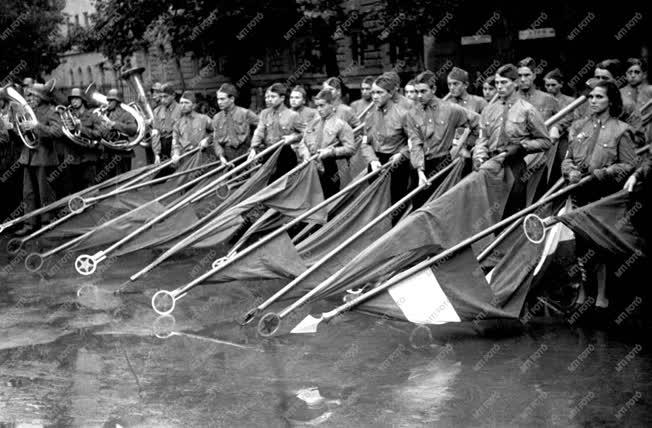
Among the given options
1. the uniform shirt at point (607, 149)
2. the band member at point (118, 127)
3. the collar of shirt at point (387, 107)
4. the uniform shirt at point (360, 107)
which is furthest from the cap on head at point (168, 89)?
the uniform shirt at point (607, 149)

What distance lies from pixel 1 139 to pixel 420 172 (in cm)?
791

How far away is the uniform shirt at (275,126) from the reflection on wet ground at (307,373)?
152 inches

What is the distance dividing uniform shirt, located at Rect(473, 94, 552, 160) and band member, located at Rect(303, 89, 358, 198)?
224 cm

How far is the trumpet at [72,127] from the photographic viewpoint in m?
15.9

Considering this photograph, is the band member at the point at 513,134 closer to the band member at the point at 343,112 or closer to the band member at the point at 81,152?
the band member at the point at 343,112

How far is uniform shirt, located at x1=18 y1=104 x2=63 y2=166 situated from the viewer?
50.9ft

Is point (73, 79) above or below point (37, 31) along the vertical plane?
below

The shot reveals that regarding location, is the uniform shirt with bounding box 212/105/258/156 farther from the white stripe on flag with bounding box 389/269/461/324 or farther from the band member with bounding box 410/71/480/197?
the white stripe on flag with bounding box 389/269/461/324

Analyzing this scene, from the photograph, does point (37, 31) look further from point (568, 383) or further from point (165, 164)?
point (568, 383)

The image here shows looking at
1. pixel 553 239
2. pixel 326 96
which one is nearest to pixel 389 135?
pixel 326 96

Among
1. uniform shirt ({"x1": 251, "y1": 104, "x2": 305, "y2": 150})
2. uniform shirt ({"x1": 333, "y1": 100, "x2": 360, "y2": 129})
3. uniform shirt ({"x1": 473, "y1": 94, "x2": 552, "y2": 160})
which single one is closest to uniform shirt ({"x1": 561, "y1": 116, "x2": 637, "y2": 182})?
uniform shirt ({"x1": 473, "y1": 94, "x2": 552, "y2": 160})

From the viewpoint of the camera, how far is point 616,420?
21.9ft

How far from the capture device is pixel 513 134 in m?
10.2

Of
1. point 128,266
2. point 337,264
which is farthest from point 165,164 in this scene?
point 337,264
